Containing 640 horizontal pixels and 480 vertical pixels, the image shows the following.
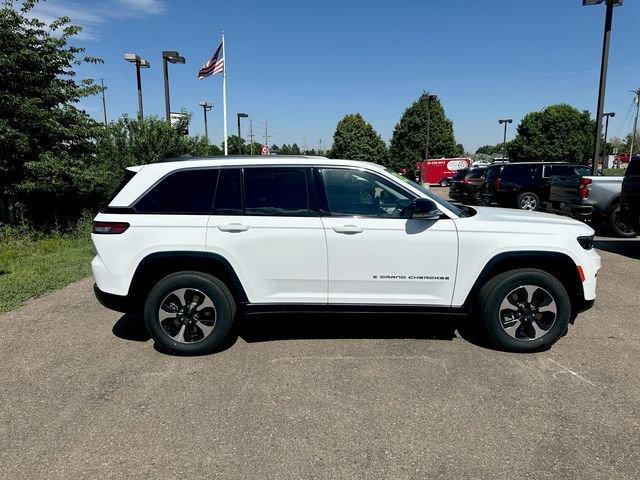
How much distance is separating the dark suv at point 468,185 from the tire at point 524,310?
1531 centimetres

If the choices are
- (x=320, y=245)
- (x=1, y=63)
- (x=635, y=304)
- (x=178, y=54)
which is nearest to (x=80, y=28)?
(x=1, y=63)

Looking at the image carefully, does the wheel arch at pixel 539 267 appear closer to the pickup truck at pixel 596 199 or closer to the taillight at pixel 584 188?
the pickup truck at pixel 596 199

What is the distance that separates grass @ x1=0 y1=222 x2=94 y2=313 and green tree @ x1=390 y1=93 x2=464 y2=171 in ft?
143

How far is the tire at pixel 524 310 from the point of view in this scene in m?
4.04

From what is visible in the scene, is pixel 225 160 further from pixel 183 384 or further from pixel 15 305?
pixel 15 305

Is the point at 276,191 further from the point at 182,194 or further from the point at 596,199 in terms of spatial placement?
the point at 596,199

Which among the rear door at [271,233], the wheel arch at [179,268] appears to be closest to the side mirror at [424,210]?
the rear door at [271,233]

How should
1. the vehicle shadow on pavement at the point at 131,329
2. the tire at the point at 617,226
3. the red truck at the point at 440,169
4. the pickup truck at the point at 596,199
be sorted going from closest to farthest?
the vehicle shadow on pavement at the point at 131,329, the pickup truck at the point at 596,199, the tire at the point at 617,226, the red truck at the point at 440,169

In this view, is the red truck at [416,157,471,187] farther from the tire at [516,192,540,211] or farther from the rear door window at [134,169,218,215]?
the rear door window at [134,169,218,215]

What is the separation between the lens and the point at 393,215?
406 centimetres

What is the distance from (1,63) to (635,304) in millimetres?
11170

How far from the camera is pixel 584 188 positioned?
10.4 m

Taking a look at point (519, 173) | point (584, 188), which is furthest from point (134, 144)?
point (519, 173)

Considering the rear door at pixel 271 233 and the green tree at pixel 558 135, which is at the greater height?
the green tree at pixel 558 135
